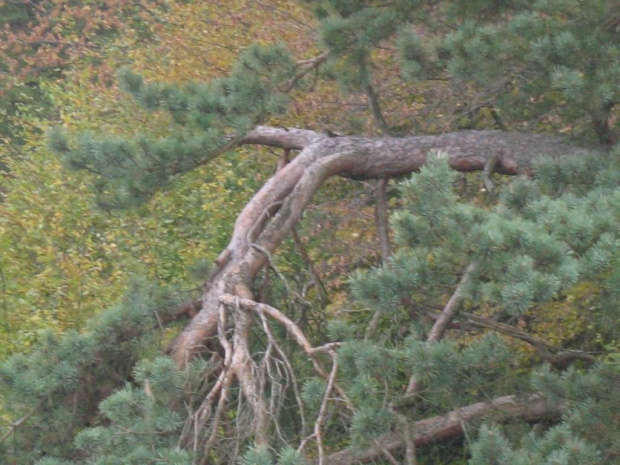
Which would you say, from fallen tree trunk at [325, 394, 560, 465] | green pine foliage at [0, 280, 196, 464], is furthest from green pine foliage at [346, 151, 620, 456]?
green pine foliage at [0, 280, 196, 464]

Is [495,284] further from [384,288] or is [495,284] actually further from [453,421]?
[453,421]

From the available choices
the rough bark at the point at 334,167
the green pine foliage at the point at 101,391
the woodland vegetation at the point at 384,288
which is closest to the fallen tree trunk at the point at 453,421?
the woodland vegetation at the point at 384,288

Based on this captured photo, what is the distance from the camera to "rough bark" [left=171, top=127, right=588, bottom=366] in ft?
19.7

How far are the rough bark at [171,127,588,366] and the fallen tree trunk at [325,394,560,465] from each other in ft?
3.42

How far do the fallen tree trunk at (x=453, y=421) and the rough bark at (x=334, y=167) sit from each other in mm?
1043

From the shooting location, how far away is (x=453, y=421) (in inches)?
226

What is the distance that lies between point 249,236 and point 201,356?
74 cm

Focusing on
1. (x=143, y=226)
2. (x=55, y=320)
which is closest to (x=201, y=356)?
(x=55, y=320)

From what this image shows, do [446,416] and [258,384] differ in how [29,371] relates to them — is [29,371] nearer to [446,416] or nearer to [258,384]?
[258,384]

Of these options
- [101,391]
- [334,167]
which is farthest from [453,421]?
[101,391]

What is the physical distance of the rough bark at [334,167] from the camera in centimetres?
601

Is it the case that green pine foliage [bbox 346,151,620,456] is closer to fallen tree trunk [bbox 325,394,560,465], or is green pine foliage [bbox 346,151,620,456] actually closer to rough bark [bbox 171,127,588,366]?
fallen tree trunk [bbox 325,394,560,465]

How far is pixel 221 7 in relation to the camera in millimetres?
12062

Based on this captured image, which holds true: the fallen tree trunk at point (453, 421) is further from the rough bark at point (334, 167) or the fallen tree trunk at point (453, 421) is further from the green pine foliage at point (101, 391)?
the rough bark at point (334, 167)
